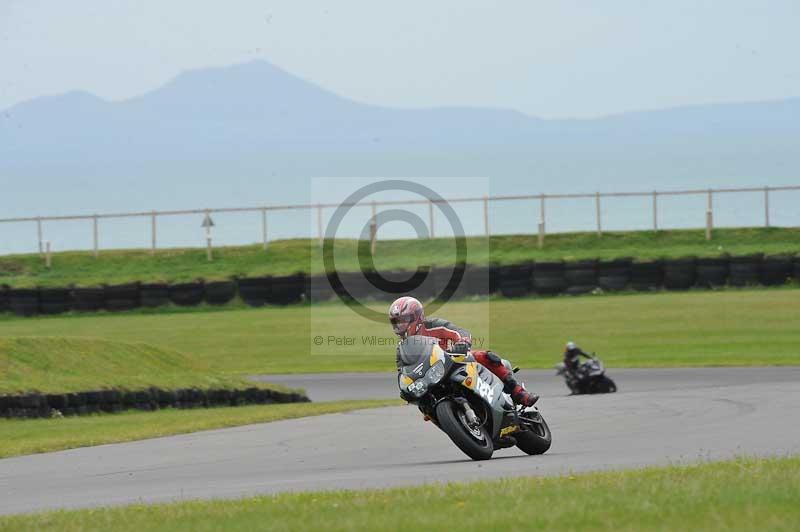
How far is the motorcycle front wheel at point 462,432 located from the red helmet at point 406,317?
27.0 inches

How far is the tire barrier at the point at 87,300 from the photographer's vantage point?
4053 centimetres

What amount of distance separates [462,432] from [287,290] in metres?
29.8

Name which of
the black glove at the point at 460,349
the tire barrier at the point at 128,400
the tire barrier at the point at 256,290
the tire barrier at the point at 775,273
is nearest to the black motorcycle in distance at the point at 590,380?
the tire barrier at the point at 128,400

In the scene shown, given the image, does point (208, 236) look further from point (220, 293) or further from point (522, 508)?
point (522, 508)

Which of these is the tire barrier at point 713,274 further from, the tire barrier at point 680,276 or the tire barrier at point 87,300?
the tire barrier at point 87,300

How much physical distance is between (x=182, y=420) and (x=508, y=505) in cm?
1019

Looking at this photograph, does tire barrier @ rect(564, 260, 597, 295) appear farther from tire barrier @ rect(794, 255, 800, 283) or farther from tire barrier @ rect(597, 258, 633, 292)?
tire barrier @ rect(794, 255, 800, 283)

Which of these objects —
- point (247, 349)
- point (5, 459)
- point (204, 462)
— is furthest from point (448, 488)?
point (247, 349)

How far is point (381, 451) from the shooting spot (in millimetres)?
13070

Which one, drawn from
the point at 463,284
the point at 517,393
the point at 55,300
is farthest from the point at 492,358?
the point at 55,300

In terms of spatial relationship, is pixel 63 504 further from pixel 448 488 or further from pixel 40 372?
pixel 40 372

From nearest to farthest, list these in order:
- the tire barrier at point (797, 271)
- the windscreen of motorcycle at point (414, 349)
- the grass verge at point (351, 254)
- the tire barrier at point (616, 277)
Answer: the windscreen of motorcycle at point (414, 349)
the tire barrier at point (797, 271)
the tire barrier at point (616, 277)
the grass verge at point (351, 254)

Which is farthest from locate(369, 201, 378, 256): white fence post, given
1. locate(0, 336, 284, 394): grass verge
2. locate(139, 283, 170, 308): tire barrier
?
locate(0, 336, 284, 394): grass verge

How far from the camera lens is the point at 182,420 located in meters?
17.6
